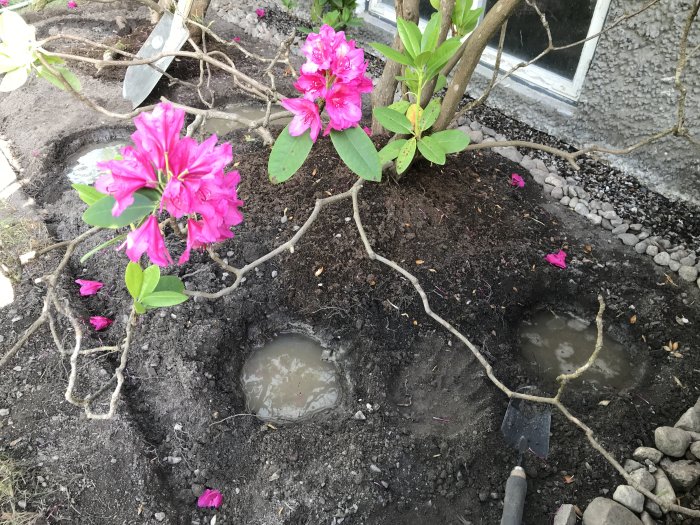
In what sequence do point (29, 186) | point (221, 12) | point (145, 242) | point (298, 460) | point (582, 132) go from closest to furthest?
point (145, 242) < point (298, 460) < point (29, 186) < point (582, 132) < point (221, 12)

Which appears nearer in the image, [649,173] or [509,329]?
[509,329]

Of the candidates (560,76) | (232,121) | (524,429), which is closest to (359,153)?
(524,429)

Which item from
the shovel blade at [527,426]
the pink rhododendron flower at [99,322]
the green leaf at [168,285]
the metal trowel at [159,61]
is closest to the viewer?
the green leaf at [168,285]

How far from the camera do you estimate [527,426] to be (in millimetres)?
1639

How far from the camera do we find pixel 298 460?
5.18 feet

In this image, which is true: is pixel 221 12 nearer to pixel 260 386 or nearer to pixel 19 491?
pixel 260 386

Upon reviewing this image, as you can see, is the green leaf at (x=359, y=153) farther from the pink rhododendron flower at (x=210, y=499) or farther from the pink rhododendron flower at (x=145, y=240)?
the pink rhododendron flower at (x=210, y=499)

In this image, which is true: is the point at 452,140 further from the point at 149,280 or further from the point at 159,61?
the point at 159,61

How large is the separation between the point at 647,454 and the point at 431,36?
1432 millimetres

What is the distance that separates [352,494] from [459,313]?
72 cm

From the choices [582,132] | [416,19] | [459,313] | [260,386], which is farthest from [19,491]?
[582,132]

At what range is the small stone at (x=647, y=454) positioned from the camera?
5.10ft

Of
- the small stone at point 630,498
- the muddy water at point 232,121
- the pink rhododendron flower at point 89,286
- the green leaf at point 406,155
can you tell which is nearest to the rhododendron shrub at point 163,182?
the green leaf at point 406,155

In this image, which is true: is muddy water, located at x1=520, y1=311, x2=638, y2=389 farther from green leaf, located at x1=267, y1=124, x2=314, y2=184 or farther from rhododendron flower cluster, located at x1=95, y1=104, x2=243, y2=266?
rhododendron flower cluster, located at x1=95, y1=104, x2=243, y2=266
